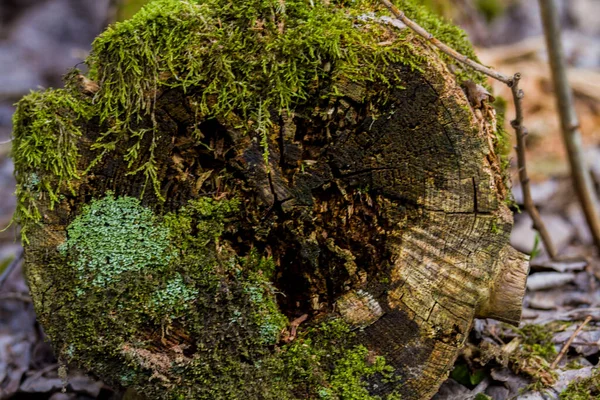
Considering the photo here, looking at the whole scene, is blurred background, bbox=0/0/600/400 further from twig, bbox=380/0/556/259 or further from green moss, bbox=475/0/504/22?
twig, bbox=380/0/556/259

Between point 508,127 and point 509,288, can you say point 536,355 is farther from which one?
point 508,127

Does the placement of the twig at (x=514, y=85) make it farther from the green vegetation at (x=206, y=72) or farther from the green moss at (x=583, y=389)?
the green moss at (x=583, y=389)

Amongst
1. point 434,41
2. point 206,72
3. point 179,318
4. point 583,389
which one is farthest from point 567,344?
point 206,72

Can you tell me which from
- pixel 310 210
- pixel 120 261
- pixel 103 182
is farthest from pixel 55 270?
pixel 310 210

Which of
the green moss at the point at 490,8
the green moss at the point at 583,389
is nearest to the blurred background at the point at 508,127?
the green moss at the point at 490,8

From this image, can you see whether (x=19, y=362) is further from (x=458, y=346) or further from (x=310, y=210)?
(x=458, y=346)

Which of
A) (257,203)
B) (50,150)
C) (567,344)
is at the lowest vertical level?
(567,344)

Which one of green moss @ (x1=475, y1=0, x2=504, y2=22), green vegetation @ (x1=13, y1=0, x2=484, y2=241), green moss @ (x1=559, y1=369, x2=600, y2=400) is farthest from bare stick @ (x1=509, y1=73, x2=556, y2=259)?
green moss @ (x1=475, y1=0, x2=504, y2=22)
